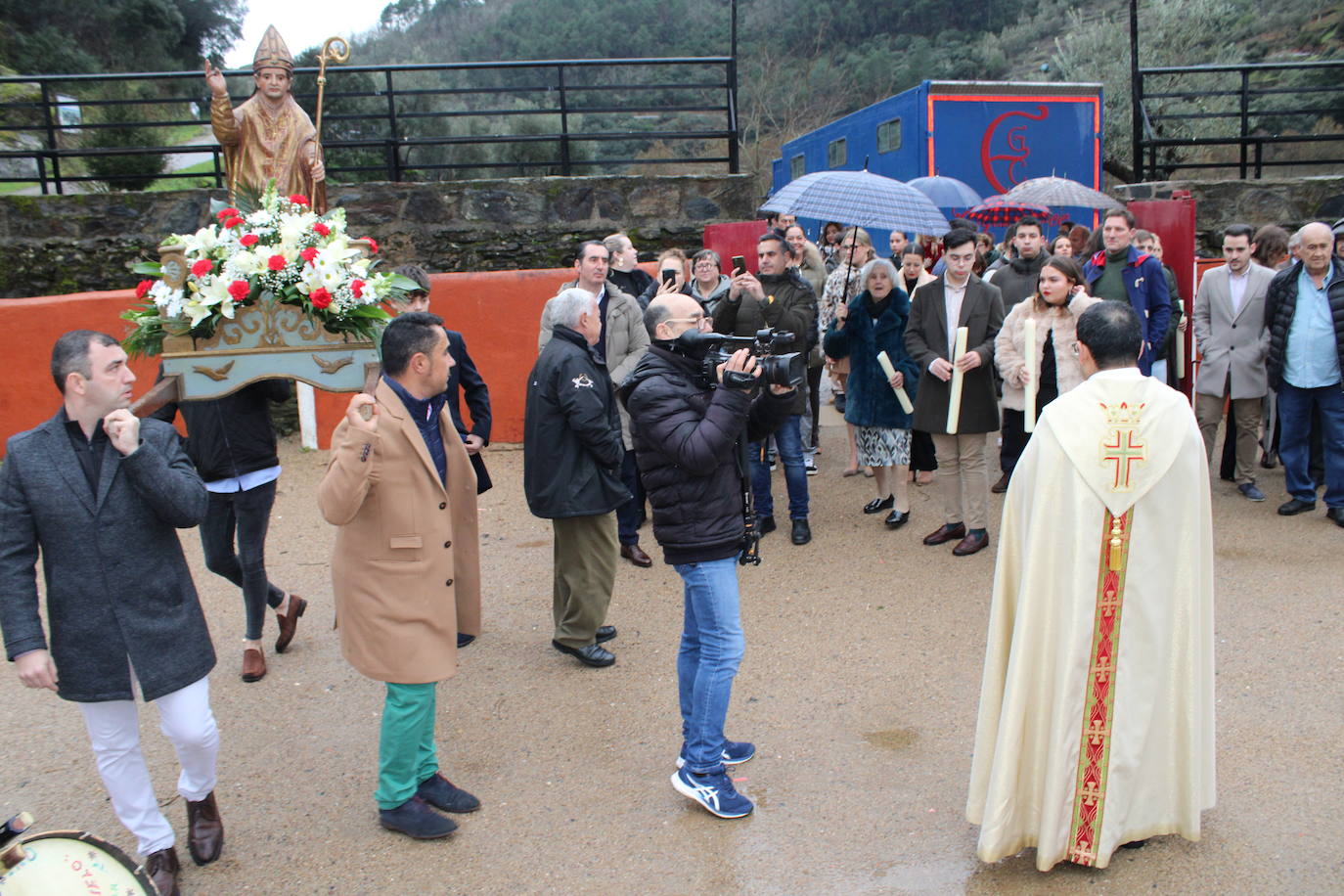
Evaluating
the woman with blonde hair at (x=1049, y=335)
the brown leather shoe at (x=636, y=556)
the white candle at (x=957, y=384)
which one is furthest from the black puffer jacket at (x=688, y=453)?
the woman with blonde hair at (x=1049, y=335)

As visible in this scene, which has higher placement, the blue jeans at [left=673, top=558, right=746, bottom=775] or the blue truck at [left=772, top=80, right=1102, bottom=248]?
the blue truck at [left=772, top=80, right=1102, bottom=248]

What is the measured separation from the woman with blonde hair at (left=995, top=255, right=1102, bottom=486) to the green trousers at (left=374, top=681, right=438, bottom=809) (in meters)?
4.09

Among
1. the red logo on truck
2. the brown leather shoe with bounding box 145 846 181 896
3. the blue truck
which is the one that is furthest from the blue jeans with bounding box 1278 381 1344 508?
the brown leather shoe with bounding box 145 846 181 896

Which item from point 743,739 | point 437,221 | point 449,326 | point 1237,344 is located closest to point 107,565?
point 743,739

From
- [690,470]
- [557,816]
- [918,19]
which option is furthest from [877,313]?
[918,19]

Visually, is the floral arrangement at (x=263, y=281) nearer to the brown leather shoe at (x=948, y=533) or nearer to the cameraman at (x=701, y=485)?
the cameraman at (x=701, y=485)

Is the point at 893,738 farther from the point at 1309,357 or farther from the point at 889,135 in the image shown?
the point at 889,135

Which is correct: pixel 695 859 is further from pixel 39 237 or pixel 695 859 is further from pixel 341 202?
pixel 39 237

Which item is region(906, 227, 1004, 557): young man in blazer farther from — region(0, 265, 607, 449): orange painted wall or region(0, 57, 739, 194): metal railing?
region(0, 57, 739, 194): metal railing

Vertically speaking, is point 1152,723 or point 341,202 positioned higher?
point 341,202

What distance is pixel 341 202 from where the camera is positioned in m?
10.6

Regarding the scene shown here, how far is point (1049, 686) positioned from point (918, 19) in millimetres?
39808

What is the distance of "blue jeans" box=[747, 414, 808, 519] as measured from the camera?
6.97 meters

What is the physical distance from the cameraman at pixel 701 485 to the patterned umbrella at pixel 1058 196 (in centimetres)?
668
